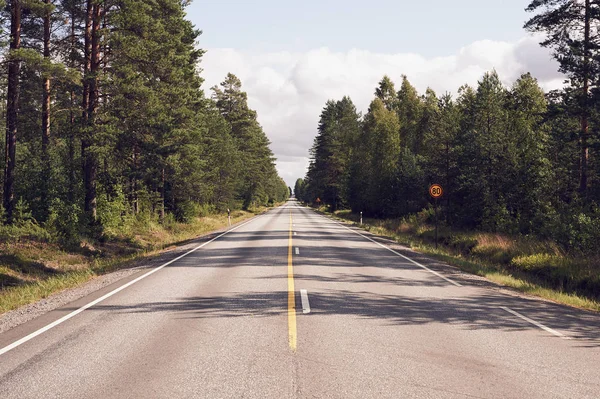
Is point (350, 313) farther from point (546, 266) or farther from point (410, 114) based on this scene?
point (410, 114)

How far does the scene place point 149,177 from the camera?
26781 mm

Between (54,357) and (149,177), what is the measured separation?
21876mm

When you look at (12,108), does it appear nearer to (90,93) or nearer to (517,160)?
(90,93)

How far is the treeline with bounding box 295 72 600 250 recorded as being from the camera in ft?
71.5

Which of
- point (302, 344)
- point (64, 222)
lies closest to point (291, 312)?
point (302, 344)

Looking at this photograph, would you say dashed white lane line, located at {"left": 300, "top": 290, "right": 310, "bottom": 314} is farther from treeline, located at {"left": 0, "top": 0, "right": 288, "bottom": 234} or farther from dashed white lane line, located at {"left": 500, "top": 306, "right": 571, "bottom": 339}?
treeline, located at {"left": 0, "top": 0, "right": 288, "bottom": 234}

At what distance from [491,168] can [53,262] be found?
77.2ft

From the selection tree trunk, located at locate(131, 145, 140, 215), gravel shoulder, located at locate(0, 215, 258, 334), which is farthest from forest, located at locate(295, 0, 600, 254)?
tree trunk, located at locate(131, 145, 140, 215)

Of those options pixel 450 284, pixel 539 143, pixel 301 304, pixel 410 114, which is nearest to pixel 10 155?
pixel 301 304

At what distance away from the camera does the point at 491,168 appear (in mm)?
27484

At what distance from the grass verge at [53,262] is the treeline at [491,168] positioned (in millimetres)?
17380

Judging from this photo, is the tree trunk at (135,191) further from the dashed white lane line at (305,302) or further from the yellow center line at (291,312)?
the dashed white lane line at (305,302)

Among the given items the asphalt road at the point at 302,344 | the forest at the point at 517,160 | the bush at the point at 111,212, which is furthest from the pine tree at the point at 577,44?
the bush at the point at 111,212

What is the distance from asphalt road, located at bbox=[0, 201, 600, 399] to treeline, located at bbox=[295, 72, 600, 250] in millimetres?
11294
